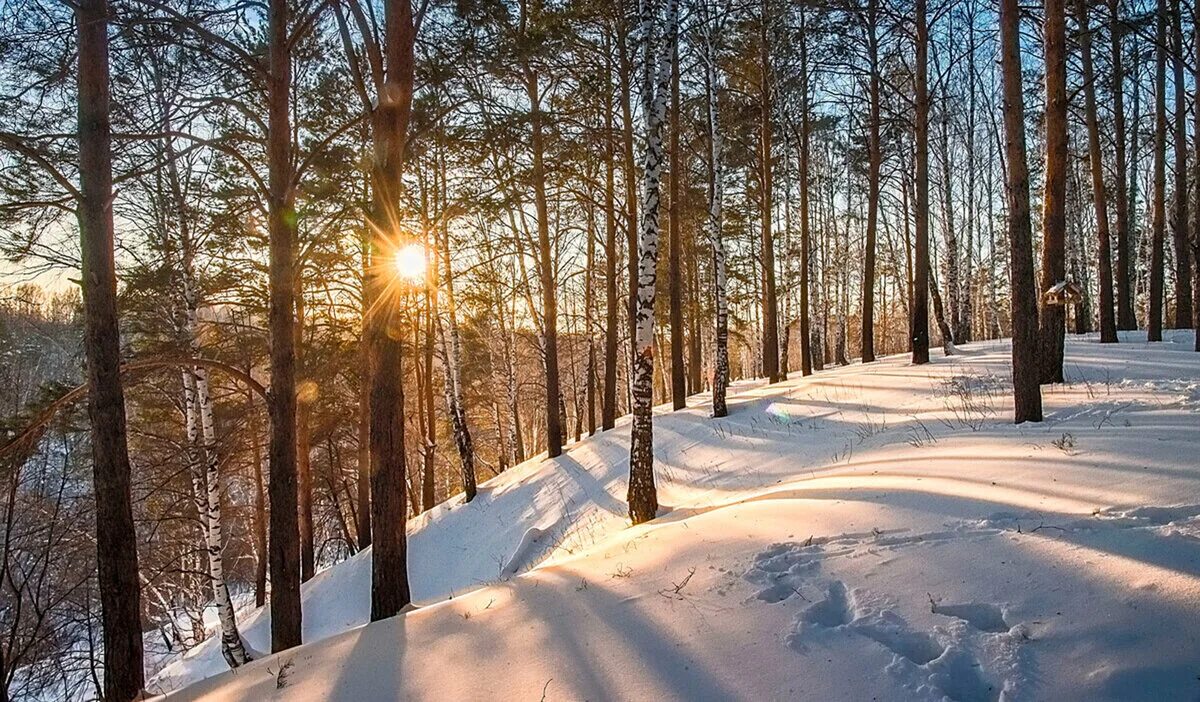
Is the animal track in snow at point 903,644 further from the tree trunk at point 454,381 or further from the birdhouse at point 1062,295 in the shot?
the tree trunk at point 454,381

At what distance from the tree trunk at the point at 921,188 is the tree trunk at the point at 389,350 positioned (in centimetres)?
1022

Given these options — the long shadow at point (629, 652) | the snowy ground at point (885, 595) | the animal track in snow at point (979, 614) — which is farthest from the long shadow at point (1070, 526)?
the long shadow at point (629, 652)

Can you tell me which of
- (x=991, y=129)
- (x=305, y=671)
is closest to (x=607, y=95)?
(x=305, y=671)

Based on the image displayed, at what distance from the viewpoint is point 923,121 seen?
11.9m

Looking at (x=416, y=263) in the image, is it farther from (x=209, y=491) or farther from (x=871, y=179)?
(x=871, y=179)

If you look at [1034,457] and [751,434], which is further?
[751,434]

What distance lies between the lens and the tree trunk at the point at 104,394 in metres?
5.18

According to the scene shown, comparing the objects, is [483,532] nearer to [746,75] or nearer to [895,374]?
[895,374]

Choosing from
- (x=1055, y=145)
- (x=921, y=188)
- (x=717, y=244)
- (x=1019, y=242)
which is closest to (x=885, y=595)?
(x=1019, y=242)

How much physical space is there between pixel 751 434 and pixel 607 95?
8.29m

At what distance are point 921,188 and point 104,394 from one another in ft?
45.2

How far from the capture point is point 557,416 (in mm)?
14602

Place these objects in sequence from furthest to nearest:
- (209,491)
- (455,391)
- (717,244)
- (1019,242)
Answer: (455,391)
(717,244)
(209,491)
(1019,242)

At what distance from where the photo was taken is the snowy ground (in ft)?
9.09
